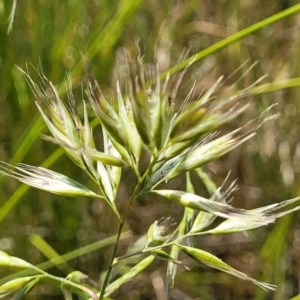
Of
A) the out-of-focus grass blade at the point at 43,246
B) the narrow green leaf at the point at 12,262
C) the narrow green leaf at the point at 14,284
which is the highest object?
Result: the narrow green leaf at the point at 12,262

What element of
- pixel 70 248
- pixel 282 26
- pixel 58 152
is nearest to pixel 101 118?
pixel 58 152

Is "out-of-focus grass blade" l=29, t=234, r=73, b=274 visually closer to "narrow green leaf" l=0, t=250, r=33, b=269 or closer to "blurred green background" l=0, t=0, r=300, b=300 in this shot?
"blurred green background" l=0, t=0, r=300, b=300

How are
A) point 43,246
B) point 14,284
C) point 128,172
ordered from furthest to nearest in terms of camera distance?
point 128,172 < point 43,246 < point 14,284

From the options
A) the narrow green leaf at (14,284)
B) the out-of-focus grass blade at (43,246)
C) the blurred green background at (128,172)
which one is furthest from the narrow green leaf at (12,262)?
the out-of-focus grass blade at (43,246)

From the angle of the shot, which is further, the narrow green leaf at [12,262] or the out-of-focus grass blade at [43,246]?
the out-of-focus grass blade at [43,246]

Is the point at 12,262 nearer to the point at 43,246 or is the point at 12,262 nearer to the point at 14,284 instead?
the point at 14,284

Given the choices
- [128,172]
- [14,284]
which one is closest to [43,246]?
[128,172]

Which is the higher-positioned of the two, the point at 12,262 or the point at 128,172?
the point at 12,262

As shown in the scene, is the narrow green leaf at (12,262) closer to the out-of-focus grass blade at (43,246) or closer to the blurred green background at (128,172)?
the blurred green background at (128,172)

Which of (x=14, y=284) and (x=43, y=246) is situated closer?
(x=14, y=284)

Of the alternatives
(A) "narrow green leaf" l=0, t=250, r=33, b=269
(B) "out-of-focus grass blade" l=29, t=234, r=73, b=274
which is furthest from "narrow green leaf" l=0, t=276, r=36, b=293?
(B) "out-of-focus grass blade" l=29, t=234, r=73, b=274
